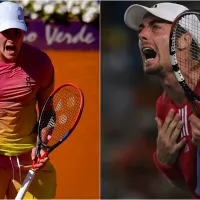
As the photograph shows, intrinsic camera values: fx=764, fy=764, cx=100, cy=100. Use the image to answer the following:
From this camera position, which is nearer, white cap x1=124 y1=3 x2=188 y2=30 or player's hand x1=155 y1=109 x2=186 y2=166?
white cap x1=124 y1=3 x2=188 y2=30

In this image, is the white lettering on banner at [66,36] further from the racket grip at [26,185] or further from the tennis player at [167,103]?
the racket grip at [26,185]

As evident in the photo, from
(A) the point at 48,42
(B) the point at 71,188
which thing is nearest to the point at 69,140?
(B) the point at 71,188

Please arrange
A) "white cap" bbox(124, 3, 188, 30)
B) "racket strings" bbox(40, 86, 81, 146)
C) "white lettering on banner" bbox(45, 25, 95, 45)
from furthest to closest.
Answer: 1. "white lettering on banner" bbox(45, 25, 95, 45)
2. "white cap" bbox(124, 3, 188, 30)
3. "racket strings" bbox(40, 86, 81, 146)

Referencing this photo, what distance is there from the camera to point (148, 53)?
542 centimetres

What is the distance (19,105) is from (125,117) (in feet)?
4.35

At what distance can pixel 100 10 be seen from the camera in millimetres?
5492

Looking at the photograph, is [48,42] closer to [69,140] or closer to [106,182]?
[69,140]

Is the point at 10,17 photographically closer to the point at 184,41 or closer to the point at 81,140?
the point at 184,41

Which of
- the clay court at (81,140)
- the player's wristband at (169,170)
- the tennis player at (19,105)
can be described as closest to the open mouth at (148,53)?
the clay court at (81,140)

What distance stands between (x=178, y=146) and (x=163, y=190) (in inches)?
14.1

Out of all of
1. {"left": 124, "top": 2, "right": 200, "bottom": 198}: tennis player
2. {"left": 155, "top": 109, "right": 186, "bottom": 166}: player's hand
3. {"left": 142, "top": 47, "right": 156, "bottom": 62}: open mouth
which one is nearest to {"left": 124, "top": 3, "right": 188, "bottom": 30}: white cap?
{"left": 124, "top": 2, "right": 200, "bottom": 198}: tennis player

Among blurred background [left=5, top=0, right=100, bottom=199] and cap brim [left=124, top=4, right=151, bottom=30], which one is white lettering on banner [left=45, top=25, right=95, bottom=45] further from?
cap brim [left=124, top=4, right=151, bottom=30]

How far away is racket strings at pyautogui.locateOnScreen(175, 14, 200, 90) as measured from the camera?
16.6ft

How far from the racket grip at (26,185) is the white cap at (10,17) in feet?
2.64
